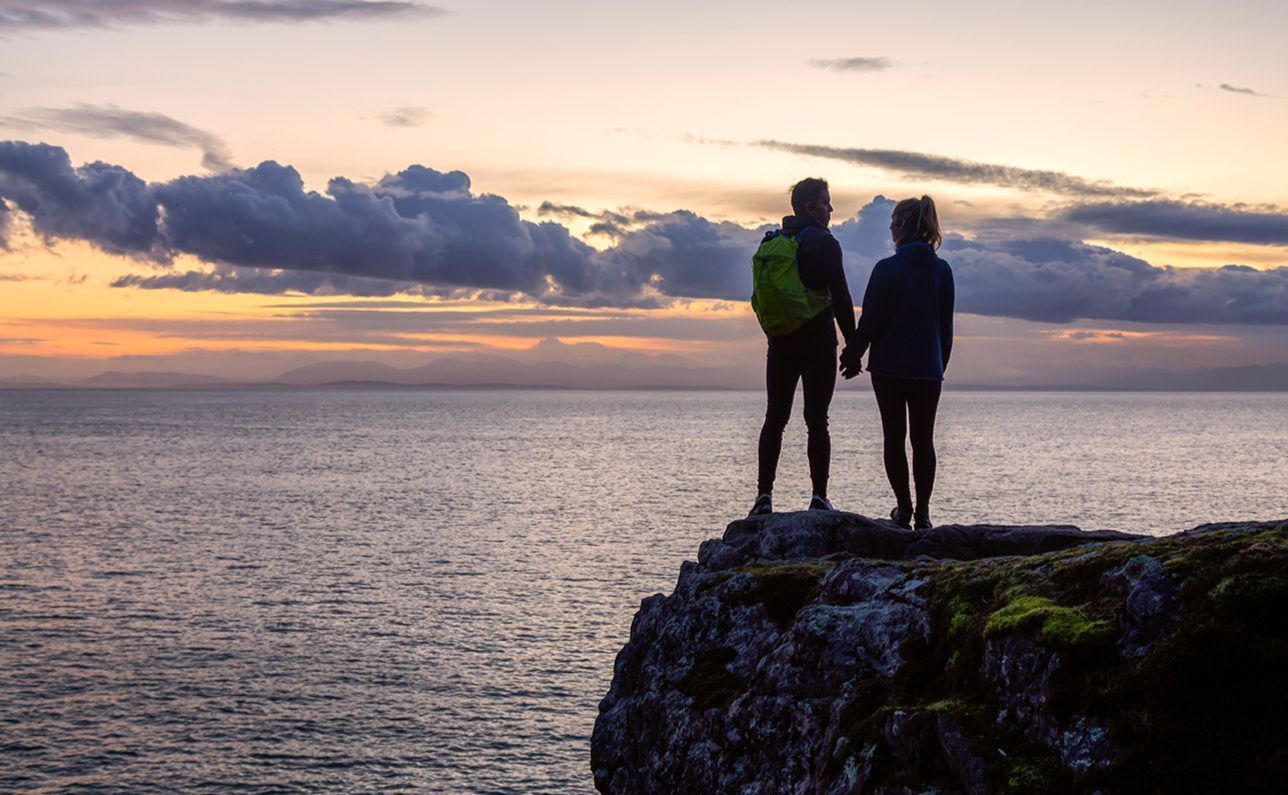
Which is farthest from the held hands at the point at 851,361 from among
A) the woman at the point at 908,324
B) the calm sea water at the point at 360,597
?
the calm sea water at the point at 360,597

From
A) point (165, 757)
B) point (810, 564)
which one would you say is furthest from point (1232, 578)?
point (165, 757)

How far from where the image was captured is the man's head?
41.7 feet

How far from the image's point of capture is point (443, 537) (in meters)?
80.6

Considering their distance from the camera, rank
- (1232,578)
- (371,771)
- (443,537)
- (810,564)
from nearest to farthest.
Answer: (1232,578), (810,564), (371,771), (443,537)

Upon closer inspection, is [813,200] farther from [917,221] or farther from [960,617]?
[960,617]

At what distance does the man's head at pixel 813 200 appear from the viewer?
12.7m

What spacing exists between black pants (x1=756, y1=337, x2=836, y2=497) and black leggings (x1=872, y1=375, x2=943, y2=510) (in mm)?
675

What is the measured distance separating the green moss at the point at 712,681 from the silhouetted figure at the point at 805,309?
2.80 meters

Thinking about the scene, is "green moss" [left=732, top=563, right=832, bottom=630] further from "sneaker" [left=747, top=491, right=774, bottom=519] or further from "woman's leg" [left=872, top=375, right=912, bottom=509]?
"sneaker" [left=747, top=491, right=774, bottom=519]

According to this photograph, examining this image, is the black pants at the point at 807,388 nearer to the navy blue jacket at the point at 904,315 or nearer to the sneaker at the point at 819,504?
the sneaker at the point at 819,504

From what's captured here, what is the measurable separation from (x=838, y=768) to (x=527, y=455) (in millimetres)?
160948

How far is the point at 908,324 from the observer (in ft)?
40.4

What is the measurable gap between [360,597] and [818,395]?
49535 millimetres

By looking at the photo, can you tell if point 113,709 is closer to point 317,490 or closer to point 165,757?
point 165,757
